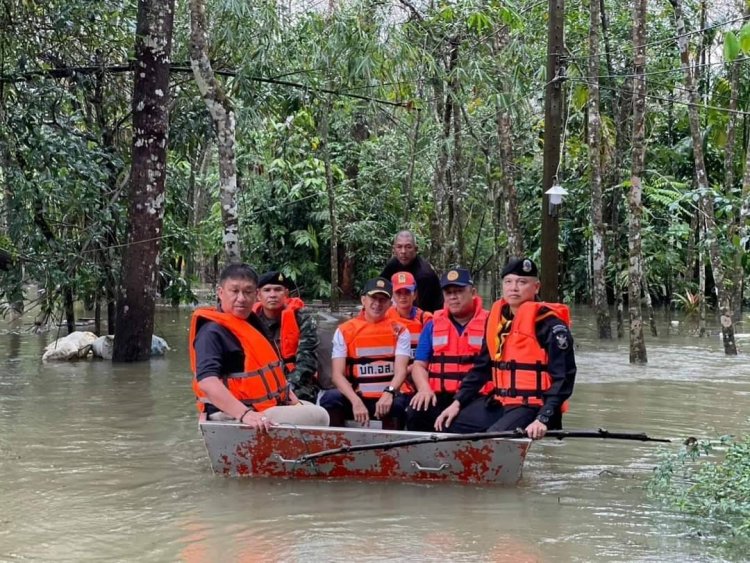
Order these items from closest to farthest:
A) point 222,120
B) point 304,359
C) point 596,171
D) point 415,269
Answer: point 304,359, point 415,269, point 222,120, point 596,171

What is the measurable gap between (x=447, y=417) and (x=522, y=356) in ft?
2.53

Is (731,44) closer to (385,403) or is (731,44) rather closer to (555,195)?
(385,403)

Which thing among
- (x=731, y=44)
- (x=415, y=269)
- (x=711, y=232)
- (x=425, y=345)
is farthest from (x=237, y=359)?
(x=711, y=232)

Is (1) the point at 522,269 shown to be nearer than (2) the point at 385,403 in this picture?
Yes

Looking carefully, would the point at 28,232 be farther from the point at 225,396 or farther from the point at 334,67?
the point at 225,396

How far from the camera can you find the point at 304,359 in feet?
27.0

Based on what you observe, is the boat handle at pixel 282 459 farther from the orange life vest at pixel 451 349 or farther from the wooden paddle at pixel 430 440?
the orange life vest at pixel 451 349

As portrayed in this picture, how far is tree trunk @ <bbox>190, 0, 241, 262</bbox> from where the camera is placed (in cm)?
1302

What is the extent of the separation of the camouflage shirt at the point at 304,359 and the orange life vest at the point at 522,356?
1.77m

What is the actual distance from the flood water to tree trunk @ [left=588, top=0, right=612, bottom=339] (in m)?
6.31

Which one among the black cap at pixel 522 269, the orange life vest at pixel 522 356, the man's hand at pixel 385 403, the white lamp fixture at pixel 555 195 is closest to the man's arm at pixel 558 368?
the orange life vest at pixel 522 356

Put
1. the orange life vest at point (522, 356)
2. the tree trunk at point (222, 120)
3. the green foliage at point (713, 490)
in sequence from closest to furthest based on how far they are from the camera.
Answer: the green foliage at point (713, 490) → the orange life vest at point (522, 356) → the tree trunk at point (222, 120)

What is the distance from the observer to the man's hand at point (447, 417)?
7.29m

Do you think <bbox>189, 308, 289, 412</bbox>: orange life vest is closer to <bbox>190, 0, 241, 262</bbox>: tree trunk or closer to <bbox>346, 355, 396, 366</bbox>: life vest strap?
<bbox>346, 355, 396, 366</bbox>: life vest strap
